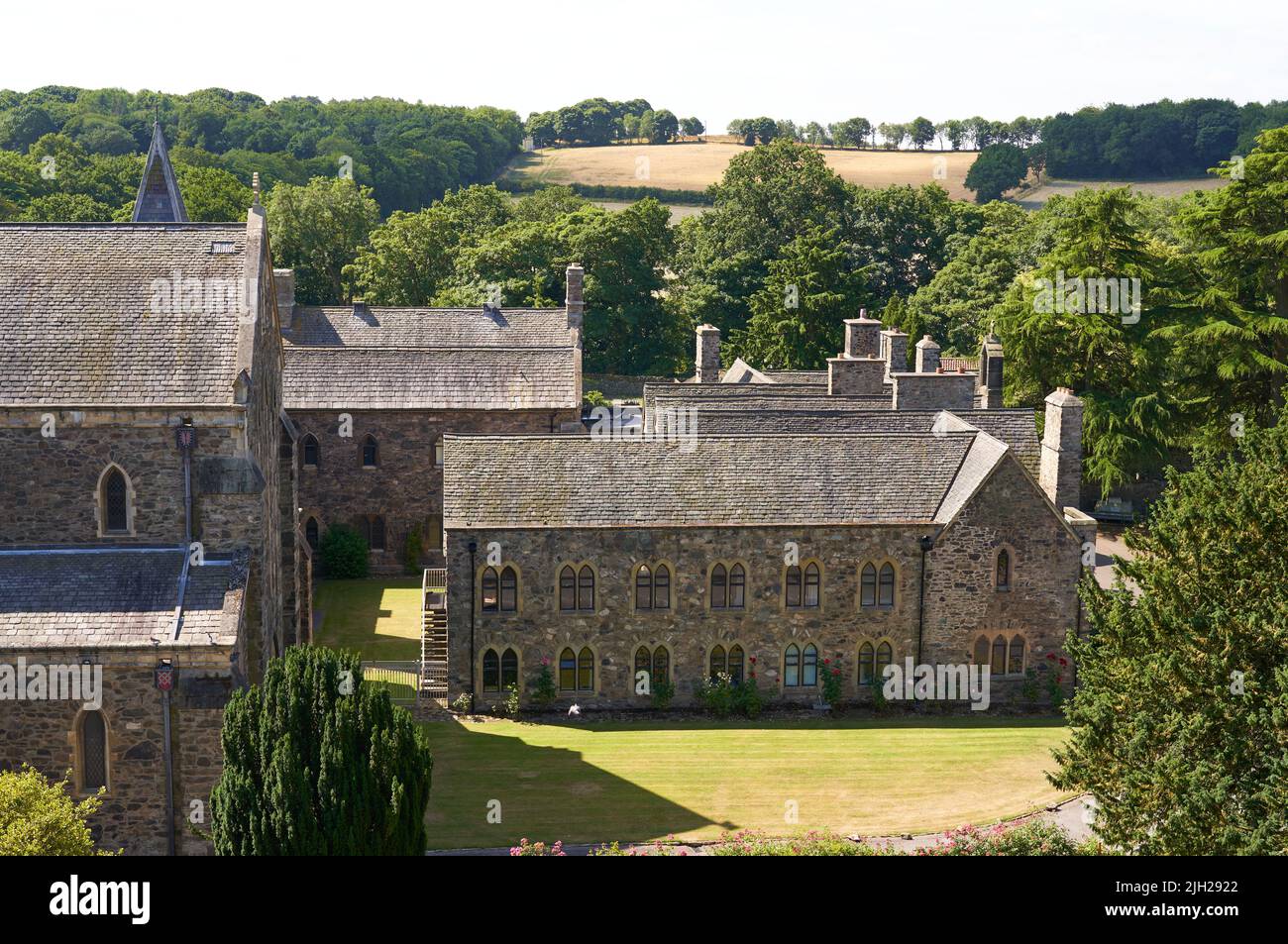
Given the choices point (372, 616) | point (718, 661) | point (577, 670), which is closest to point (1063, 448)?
point (718, 661)

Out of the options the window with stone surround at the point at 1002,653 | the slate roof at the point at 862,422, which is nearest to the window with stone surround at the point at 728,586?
the window with stone surround at the point at 1002,653

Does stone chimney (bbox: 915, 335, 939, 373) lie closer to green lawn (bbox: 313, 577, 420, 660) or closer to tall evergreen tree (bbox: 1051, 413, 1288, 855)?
green lawn (bbox: 313, 577, 420, 660)

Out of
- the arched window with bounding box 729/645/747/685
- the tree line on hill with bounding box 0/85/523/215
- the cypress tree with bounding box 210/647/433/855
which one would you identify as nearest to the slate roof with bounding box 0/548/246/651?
the cypress tree with bounding box 210/647/433/855

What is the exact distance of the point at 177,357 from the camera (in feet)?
100

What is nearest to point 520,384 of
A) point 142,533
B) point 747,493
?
point 747,493

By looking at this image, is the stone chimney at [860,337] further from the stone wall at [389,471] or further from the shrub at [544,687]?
the shrub at [544,687]

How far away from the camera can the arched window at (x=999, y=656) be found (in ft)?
127

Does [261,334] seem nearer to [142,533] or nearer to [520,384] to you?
[142,533]

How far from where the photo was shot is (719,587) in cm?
3822

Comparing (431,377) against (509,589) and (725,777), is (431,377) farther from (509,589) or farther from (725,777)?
(725,777)

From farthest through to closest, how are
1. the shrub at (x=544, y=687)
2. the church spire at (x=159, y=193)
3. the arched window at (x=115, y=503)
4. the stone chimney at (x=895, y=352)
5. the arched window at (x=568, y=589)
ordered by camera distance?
the stone chimney at (x=895, y=352) < the church spire at (x=159, y=193) < the arched window at (x=568, y=589) < the shrub at (x=544, y=687) < the arched window at (x=115, y=503)

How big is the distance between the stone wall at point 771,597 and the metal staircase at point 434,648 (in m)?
0.87

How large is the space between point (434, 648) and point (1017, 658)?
661 inches
